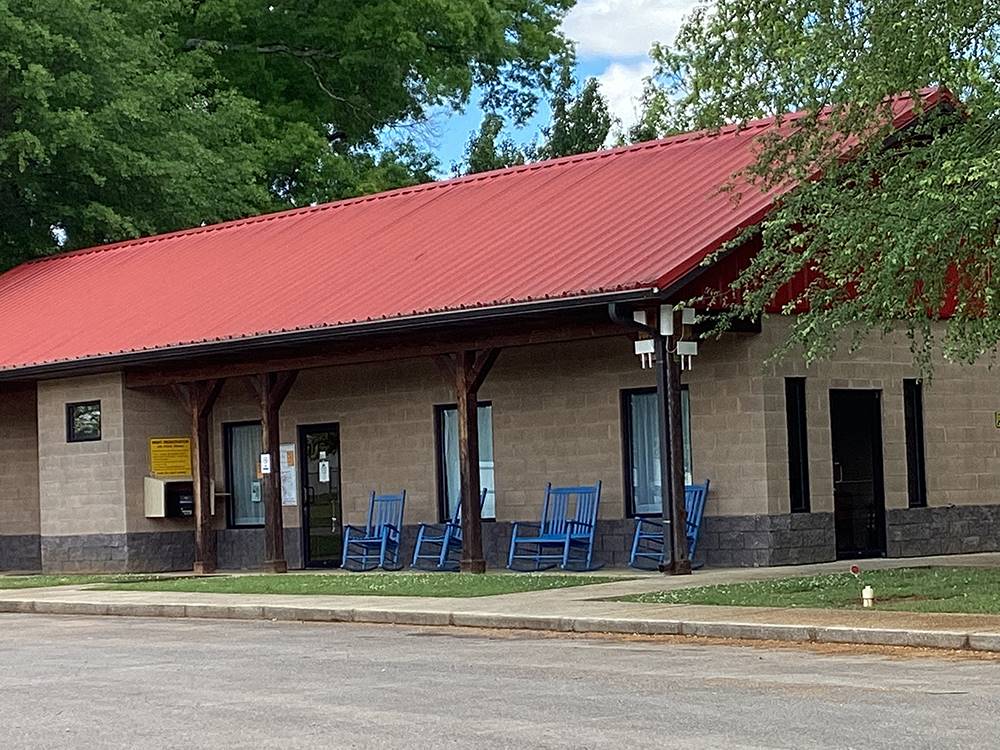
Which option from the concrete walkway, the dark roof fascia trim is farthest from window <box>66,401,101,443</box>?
the concrete walkway

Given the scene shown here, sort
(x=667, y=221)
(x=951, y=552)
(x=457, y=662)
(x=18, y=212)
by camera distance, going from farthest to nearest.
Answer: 1. (x=18, y=212)
2. (x=951, y=552)
3. (x=667, y=221)
4. (x=457, y=662)

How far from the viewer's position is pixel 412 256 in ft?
86.0

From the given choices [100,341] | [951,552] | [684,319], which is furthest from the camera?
[100,341]

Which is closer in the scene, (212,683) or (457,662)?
(212,683)

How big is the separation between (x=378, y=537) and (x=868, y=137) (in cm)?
1014

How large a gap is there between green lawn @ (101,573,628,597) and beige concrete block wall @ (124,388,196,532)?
2.89 metres

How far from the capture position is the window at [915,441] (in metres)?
24.4

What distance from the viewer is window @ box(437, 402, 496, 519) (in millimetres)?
25031

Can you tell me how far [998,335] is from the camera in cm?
1711

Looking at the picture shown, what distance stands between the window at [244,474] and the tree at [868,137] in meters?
11.1

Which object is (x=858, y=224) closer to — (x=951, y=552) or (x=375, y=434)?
(x=951, y=552)

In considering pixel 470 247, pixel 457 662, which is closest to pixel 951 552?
pixel 470 247

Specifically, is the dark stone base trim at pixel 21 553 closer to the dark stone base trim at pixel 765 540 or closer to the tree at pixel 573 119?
the dark stone base trim at pixel 765 540

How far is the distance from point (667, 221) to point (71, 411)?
1031cm
